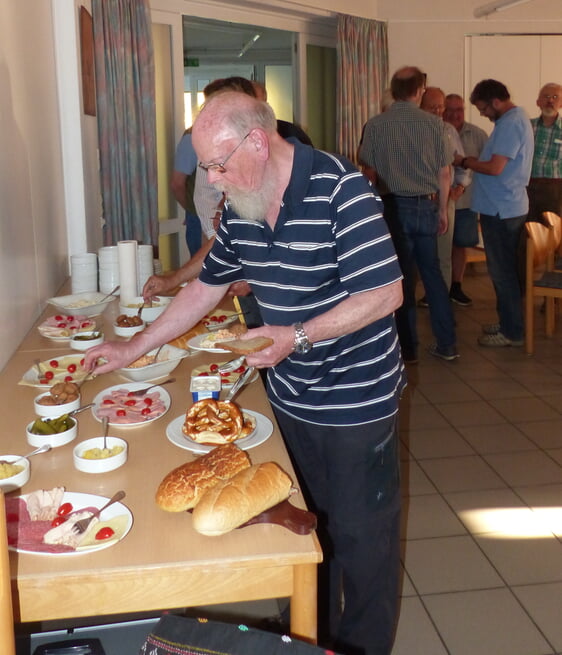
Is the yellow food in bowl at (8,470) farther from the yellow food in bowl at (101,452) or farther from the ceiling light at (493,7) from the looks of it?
the ceiling light at (493,7)

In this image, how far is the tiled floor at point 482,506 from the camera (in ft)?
7.06

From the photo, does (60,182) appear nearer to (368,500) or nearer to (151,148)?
(151,148)

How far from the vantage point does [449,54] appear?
7246 mm

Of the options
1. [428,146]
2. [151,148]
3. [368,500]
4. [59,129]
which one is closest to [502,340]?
[428,146]

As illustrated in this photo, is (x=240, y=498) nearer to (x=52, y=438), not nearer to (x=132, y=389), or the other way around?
(x=52, y=438)

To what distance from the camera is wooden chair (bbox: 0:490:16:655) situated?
0.90m

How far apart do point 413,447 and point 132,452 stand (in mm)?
2024

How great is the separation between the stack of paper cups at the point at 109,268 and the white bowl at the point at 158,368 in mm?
1125

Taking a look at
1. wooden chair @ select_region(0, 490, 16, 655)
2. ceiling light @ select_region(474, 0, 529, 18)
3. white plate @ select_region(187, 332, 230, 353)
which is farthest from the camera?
ceiling light @ select_region(474, 0, 529, 18)

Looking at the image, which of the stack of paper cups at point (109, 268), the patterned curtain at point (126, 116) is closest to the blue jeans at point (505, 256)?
the patterned curtain at point (126, 116)

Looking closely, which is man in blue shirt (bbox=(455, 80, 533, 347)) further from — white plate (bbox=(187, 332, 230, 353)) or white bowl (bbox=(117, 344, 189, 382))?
white bowl (bbox=(117, 344, 189, 382))

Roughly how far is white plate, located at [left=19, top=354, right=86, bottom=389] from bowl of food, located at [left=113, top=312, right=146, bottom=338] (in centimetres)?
33

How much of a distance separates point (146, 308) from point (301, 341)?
131 cm

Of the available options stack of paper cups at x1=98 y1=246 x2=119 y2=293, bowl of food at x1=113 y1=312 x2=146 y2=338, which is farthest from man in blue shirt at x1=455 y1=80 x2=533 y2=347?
bowl of food at x1=113 y1=312 x2=146 y2=338
